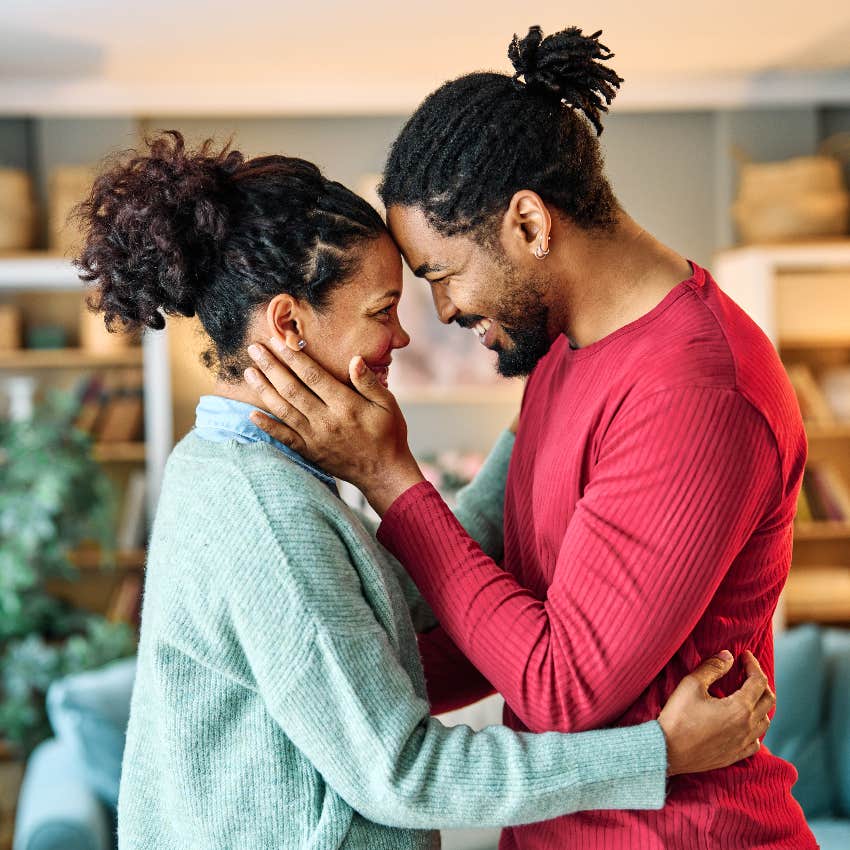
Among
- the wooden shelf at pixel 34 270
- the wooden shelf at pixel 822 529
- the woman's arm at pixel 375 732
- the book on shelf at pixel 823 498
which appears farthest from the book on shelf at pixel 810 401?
the woman's arm at pixel 375 732

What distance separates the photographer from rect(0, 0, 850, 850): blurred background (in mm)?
3805

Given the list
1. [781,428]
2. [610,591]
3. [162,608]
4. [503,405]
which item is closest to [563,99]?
[781,428]

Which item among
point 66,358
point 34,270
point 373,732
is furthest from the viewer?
point 66,358

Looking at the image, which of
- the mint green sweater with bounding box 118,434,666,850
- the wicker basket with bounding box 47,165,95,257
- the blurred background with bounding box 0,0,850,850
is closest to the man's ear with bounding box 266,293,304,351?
the mint green sweater with bounding box 118,434,666,850

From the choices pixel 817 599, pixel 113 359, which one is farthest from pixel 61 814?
pixel 817 599

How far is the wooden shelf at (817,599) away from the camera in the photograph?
443 cm

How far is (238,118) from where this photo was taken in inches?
187

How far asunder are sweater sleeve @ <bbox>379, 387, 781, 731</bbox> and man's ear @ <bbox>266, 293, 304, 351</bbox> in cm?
37

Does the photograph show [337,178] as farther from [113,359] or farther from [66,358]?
[66,358]

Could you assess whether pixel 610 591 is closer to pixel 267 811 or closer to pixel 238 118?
pixel 267 811

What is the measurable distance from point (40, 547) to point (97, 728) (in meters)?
1.44

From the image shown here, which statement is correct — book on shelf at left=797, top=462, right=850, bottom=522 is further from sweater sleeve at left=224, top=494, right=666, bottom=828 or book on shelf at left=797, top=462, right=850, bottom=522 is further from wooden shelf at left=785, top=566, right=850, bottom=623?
sweater sleeve at left=224, top=494, right=666, bottom=828

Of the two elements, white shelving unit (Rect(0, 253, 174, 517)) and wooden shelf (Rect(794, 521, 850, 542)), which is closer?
white shelving unit (Rect(0, 253, 174, 517))

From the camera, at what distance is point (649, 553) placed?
3.61ft
